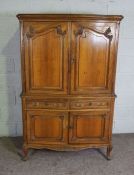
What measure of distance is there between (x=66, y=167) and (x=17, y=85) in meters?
1.24

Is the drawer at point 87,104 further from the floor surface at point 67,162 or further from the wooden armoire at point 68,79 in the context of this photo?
the floor surface at point 67,162

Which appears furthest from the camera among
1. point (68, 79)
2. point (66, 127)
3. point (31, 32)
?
point (66, 127)

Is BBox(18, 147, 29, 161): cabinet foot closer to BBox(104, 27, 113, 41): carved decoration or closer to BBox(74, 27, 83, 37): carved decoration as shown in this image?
BBox(74, 27, 83, 37): carved decoration

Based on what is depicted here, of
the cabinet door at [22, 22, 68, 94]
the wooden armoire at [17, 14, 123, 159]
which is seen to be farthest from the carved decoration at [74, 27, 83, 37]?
the cabinet door at [22, 22, 68, 94]

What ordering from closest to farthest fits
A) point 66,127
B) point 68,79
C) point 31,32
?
point 31,32 → point 68,79 → point 66,127

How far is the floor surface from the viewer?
2.52 meters

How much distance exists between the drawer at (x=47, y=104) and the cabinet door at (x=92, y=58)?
18 centimetres

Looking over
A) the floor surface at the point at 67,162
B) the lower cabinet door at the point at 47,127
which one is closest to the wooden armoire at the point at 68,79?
the lower cabinet door at the point at 47,127

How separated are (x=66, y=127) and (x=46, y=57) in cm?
81

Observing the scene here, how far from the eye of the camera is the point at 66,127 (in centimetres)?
263

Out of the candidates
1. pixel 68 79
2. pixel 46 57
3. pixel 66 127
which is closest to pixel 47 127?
pixel 66 127

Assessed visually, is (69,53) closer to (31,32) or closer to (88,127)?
(31,32)

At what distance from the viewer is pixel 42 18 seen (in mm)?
2324

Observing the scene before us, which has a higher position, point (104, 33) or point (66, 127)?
point (104, 33)
